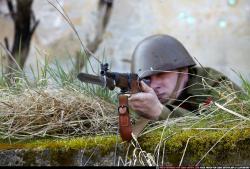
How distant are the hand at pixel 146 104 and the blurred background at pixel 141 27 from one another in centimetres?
335

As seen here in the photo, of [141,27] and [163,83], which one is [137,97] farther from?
[141,27]

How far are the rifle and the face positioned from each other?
0.98 metres

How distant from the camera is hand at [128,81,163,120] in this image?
2.25 meters

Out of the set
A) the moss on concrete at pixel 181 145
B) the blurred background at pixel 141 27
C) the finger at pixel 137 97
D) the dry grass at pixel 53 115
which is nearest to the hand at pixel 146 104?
the finger at pixel 137 97

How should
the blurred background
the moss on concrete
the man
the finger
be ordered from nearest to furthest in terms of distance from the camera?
1. the moss on concrete
2. the finger
3. the man
4. the blurred background

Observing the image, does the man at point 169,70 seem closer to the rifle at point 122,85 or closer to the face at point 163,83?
the face at point 163,83

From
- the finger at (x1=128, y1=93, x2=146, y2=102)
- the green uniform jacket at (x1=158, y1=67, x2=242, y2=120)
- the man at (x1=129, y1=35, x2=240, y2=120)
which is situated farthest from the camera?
the man at (x1=129, y1=35, x2=240, y2=120)

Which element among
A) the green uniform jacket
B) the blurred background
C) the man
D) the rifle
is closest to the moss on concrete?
the rifle

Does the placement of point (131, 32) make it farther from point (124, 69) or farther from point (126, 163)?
point (126, 163)

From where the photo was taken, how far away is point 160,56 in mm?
3346

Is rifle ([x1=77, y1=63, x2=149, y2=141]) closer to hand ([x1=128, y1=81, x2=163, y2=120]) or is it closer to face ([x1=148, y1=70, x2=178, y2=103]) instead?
hand ([x1=128, y1=81, x2=163, y2=120])

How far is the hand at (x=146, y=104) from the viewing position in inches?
88.4

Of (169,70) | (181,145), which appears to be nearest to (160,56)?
(169,70)

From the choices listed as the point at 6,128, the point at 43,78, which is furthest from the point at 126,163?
the point at 43,78
